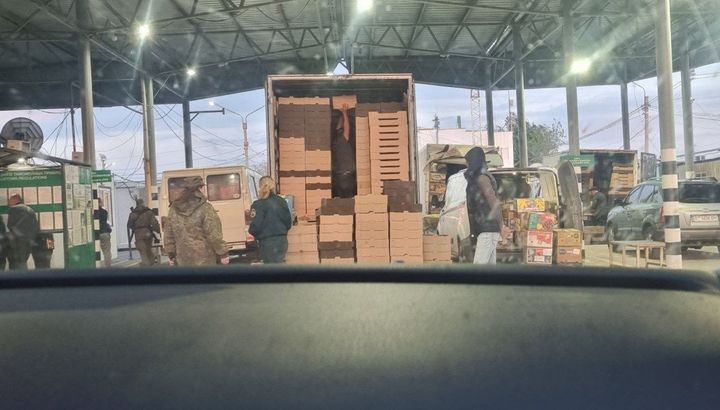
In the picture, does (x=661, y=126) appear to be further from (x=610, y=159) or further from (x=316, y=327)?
(x=610, y=159)

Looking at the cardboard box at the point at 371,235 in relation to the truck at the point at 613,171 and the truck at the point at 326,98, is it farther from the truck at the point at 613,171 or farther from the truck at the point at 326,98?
the truck at the point at 613,171

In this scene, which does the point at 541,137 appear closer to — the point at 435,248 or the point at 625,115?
the point at 625,115

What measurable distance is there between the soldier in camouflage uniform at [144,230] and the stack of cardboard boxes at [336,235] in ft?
22.4

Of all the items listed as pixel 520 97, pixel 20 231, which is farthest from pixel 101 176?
pixel 520 97

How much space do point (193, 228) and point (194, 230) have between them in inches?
1.0

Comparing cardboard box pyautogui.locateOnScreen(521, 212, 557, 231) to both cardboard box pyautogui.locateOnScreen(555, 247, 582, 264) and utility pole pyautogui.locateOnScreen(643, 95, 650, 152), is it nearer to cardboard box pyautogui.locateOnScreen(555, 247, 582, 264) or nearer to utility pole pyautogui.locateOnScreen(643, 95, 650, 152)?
cardboard box pyautogui.locateOnScreen(555, 247, 582, 264)

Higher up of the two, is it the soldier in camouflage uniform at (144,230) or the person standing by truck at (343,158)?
the person standing by truck at (343,158)

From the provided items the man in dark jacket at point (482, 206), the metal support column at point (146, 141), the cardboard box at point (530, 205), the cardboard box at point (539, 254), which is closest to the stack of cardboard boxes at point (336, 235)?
the man in dark jacket at point (482, 206)

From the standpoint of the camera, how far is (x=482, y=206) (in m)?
8.61

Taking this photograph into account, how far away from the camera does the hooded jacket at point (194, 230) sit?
736 cm

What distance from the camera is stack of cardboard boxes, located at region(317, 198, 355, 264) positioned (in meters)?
8.66

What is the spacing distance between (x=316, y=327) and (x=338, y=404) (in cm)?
32

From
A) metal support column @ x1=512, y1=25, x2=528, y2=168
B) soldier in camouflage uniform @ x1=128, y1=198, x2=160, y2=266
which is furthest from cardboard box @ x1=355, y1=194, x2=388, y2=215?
metal support column @ x1=512, y1=25, x2=528, y2=168

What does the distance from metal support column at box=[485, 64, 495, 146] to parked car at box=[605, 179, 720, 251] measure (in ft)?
49.1
